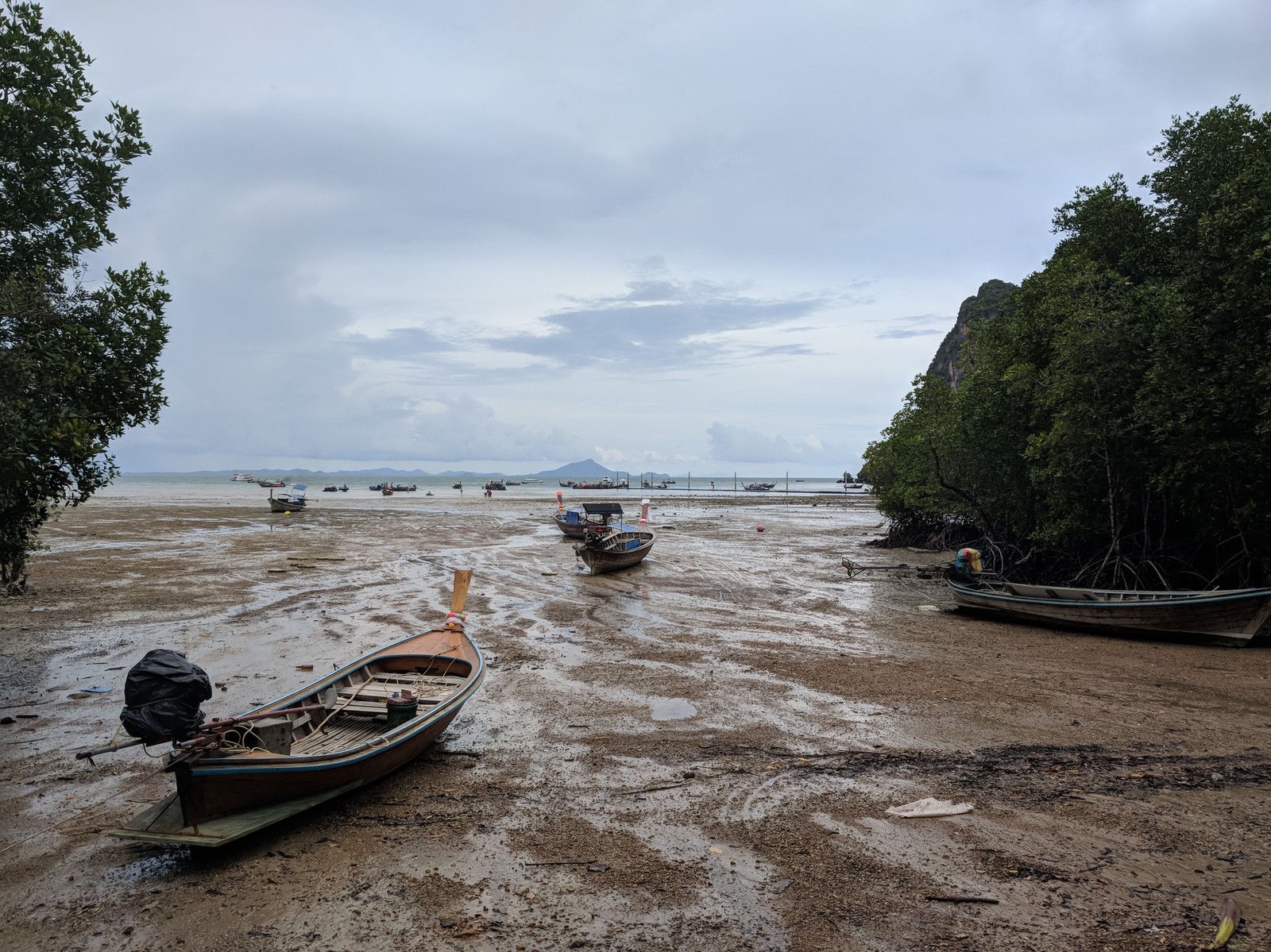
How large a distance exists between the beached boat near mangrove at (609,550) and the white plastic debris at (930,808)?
55.9ft

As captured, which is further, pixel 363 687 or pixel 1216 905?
pixel 363 687

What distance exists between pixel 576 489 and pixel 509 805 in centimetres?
11272

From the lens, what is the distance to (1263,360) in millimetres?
12328

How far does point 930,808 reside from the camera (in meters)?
6.77

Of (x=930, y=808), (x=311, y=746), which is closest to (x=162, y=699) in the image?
(x=311, y=746)

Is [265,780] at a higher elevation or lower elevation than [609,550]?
lower

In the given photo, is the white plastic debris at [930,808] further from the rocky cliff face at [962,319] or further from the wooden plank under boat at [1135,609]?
the rocky cliff face at [962,319]

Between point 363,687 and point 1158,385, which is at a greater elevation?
point 1158,385

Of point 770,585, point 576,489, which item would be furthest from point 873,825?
point 576,489

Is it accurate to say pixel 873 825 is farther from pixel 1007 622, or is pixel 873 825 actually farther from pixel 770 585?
pixel 770 585

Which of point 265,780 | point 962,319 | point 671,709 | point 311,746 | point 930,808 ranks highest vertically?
point 962,319

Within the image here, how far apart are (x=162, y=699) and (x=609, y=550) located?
1785cm

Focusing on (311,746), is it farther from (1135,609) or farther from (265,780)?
(1135,609)

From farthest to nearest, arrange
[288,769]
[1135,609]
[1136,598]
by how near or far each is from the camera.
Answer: [1136,598]
[1135,609]
[288,769]
